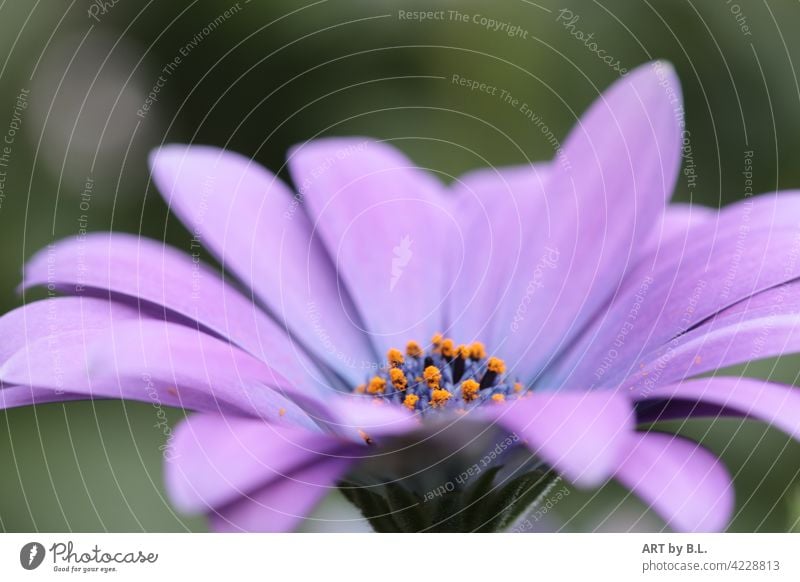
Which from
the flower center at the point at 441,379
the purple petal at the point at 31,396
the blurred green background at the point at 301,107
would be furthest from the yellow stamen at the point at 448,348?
the purple petal at the point at 31,396

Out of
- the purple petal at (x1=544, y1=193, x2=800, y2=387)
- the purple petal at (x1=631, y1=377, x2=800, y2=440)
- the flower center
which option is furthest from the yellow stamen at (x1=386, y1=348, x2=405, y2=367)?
the purple petal at (x1=631, y1=377, x2=800, y2=440)

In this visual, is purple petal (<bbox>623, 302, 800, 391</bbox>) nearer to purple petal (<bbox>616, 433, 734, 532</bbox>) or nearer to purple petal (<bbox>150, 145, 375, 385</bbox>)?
purple petal (<bbox>616, 433, 734, 532</bbox>)

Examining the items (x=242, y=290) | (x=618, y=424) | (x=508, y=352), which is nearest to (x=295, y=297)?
(x=242, y=290)

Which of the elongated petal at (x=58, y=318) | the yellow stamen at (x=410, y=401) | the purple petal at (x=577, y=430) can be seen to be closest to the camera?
the purple petal at (x=577, y=430)

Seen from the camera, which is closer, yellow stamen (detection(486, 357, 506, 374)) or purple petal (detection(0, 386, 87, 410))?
purple petal (detection(0, 386, 87, 410))

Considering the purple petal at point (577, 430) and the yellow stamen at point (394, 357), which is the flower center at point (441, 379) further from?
the purple petal at point (577, 430)
